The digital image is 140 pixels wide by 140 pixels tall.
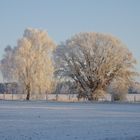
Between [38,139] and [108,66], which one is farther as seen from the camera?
[108,66]

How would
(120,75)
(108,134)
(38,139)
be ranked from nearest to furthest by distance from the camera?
(38,139) < (108,134) < (120,75)

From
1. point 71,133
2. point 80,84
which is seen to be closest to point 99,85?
point 80,84

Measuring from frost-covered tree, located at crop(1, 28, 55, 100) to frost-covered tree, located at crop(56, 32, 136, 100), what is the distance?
2.93 m

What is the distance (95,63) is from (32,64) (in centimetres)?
1062

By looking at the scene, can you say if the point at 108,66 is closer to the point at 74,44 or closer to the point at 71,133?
A: the point at 74,44

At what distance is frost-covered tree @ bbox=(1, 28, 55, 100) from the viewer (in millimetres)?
72125

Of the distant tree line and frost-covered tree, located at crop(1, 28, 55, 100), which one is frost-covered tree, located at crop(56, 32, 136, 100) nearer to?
the distant tree line

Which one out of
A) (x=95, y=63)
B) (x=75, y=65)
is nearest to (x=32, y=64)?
(x=75, y=65)

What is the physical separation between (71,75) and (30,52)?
26.1ft

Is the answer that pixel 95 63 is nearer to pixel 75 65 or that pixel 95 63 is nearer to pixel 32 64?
pixel 75 65

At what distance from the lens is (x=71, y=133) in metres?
19.9

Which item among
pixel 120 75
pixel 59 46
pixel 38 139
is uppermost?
pixel 59 46

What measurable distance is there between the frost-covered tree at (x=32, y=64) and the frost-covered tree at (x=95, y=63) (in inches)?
115

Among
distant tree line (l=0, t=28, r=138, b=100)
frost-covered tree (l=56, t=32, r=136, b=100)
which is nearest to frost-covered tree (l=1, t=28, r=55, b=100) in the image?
distant tree line (l=0, t=28, r=138, b=100)
